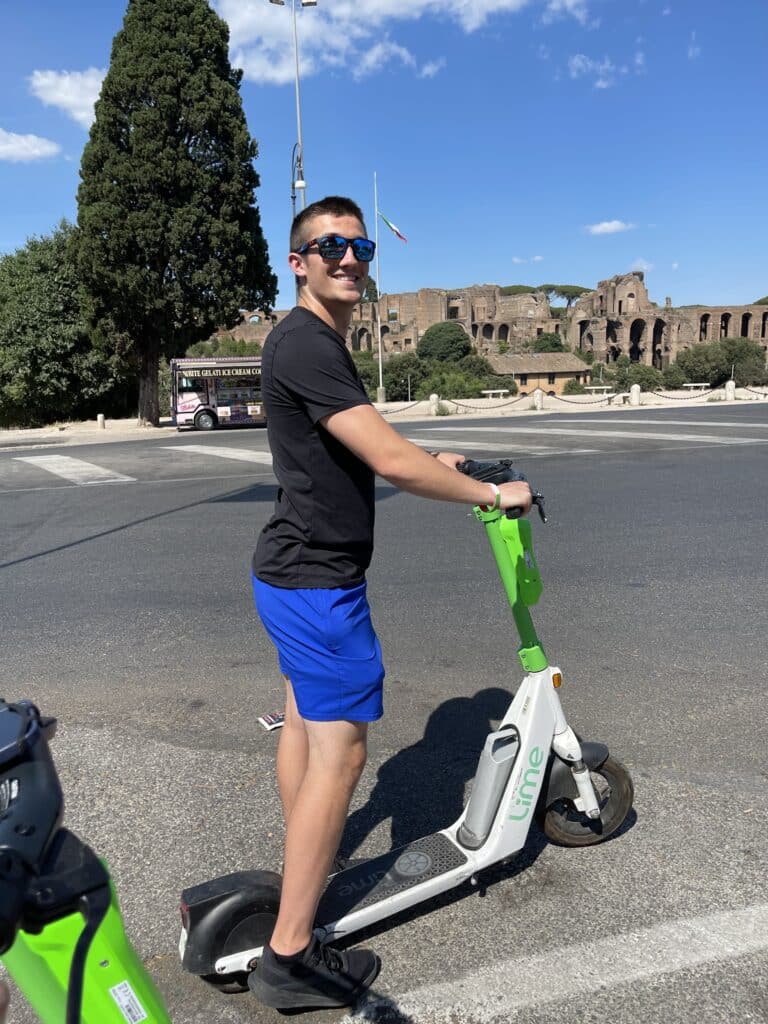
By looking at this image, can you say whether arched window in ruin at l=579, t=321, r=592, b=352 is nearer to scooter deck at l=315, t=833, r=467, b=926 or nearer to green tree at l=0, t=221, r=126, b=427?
green tree at l=0, t=221, r=126, b=427

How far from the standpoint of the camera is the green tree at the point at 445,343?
97.8 meters

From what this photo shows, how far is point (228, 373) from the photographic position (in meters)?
28.8

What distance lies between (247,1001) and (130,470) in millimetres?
13334

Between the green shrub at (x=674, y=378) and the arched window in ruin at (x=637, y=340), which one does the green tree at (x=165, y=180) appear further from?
the arched window in ruin at (x=637, y=340)

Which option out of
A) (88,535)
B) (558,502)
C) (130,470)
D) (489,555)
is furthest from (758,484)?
(130,470)

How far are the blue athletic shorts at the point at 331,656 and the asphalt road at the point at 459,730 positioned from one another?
774 mm

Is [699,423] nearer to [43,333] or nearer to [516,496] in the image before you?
[516,496]

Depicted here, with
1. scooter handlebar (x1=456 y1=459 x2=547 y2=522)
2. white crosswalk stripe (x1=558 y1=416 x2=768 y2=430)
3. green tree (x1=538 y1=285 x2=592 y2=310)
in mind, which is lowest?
white crosswalk stripe (x1=558 y1=416 x2=768 y2=430)

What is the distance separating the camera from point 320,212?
2.08 m

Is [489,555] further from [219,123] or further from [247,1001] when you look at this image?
[219,123]

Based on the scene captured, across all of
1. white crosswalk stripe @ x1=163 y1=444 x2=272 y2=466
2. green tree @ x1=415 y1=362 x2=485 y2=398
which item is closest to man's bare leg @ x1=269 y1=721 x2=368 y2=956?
white crosswalk stripe @ x1=163 y1=444 x2=272 y2=466

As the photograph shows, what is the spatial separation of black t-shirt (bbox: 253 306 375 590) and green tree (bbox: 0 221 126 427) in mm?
28867

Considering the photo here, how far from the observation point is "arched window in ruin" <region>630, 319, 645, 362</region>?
10306 centimetres

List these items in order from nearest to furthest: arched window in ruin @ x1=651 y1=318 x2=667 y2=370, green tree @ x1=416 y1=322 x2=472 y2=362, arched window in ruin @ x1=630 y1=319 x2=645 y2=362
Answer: green tree @ x1=416 y1=322 x2=472 y2=362
arched window in ruin @ x1=630 y1=319 x2=645 y2=362
arched window in ruin @ x1=651 y1=318 x2=667 y2=370
